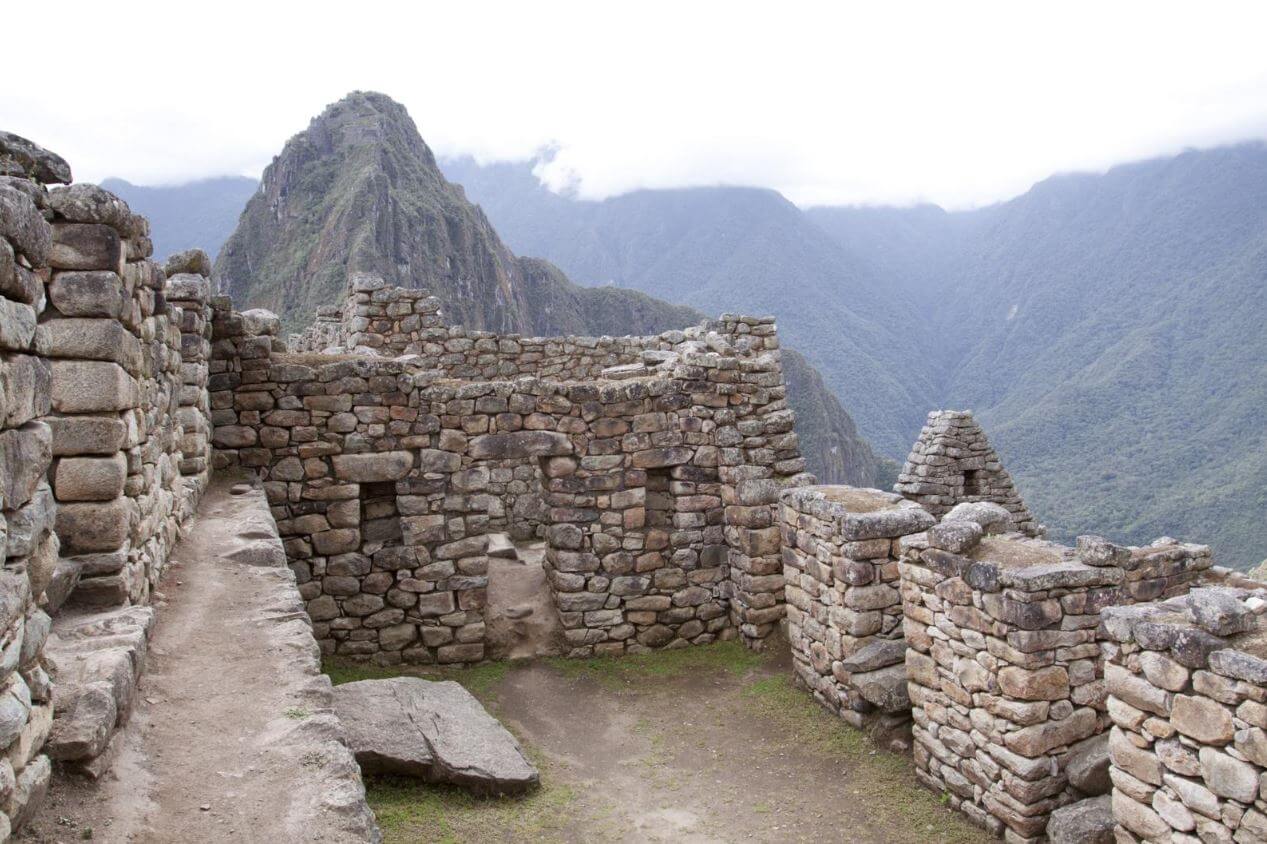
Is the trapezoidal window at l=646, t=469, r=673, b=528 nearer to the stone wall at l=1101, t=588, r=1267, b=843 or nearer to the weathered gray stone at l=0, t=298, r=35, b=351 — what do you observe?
the stone wall at l=1101, t=588, r=1267, b=843

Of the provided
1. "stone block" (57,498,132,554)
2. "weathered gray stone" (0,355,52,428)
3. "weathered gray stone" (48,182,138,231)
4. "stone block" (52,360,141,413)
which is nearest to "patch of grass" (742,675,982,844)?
"stone block" (57,498,132,554)

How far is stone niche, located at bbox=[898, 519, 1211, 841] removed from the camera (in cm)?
632

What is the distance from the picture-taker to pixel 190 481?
7445mm

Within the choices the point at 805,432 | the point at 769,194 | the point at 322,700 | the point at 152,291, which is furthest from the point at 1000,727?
the point at 769,194

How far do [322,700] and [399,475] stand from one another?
5.37 metres

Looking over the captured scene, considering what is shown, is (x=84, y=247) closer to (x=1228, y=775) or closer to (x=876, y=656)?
(x=1228, y=775)

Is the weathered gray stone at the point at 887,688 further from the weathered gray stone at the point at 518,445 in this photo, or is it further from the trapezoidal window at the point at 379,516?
the trapezoidal window at the point at 379,516

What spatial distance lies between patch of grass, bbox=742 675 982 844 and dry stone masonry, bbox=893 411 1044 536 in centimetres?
726

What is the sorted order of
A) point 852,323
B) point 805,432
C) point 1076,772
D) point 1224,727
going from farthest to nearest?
point 852,323 → point 805,432 → point 1076,772 → point 1224,727

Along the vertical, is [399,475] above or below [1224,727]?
above

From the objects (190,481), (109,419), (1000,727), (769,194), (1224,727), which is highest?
(769,194)

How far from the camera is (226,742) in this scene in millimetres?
3943

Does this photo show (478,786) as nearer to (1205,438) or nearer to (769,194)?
(1205,438)

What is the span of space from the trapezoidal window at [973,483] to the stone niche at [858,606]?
750 cm
